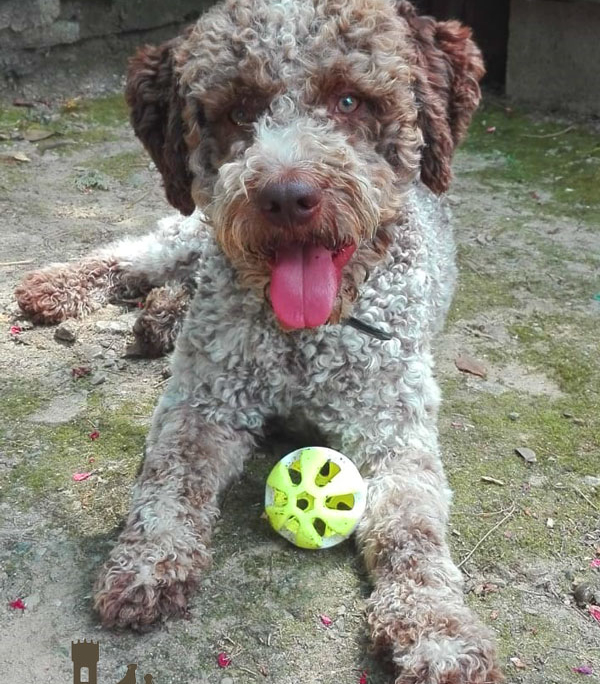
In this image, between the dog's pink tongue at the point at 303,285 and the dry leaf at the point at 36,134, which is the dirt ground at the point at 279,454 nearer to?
the dog's pink tongue at the point at 303,285

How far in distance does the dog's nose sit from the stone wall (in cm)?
539

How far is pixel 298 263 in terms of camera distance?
3027 mm

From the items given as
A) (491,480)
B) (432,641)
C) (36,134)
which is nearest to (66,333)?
(491,480)

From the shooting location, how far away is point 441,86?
11.3ft

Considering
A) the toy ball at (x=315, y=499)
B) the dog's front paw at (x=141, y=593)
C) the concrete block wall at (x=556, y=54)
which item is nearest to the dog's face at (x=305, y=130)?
the toy ball at (x=315, y=499)

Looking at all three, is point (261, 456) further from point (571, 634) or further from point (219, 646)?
point (571, 634)

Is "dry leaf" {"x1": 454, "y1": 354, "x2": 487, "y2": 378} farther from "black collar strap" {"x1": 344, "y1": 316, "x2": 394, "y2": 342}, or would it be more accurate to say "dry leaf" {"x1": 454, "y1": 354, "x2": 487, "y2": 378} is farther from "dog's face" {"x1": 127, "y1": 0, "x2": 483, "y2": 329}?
"dog's face" {"x1": 127, "y1": 0, "x2": 483, "y2": 329}

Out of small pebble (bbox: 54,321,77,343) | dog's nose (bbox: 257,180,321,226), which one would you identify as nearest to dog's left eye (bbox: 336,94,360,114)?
dog's nose (bbox: 257,180,321,226)

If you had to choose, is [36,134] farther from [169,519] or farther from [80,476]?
[169,519]

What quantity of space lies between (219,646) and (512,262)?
3310 millimetres

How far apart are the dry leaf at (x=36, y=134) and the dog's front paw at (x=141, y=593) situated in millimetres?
4830

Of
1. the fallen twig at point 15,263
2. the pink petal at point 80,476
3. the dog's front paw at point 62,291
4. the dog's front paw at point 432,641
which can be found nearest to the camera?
the dog's front paw at point 432,641

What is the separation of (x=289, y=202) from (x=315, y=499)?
96cm

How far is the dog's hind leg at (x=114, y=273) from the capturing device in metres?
4.61
